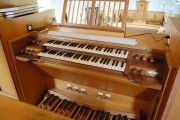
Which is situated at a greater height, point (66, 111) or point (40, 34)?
point (40, 34)

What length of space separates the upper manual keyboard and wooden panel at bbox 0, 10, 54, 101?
0.32 m

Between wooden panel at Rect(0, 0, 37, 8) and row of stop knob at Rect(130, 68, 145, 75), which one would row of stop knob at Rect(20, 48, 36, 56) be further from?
row of stop knob at Rect(130, 68, 145, 75)

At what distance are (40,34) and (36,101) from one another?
92cm

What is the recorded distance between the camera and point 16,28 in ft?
4.91

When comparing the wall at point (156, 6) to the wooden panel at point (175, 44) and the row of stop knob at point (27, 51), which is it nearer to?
the wooden panel at point (175, 44)

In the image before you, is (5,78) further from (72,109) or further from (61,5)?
(61,5)

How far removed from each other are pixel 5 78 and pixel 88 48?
1026 millimetres

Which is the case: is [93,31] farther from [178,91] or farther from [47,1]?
[47,1]

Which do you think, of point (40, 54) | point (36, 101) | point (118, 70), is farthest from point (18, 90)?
point (118, 70)

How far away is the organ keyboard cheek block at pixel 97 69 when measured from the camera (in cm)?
114

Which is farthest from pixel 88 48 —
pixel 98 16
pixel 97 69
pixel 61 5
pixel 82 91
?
pixel 61 5

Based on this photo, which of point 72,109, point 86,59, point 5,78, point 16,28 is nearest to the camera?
point 86,59

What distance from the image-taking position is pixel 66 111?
1748 millimetres

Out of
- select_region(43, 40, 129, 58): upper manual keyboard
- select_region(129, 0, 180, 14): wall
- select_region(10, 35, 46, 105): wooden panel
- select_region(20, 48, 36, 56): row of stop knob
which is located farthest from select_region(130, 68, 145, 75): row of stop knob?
select_region(129, 0, 180, 14): wall
